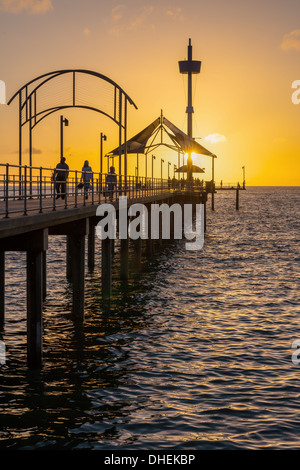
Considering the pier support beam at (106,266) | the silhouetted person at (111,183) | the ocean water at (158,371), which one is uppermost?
the silhouetted person at (111,183)

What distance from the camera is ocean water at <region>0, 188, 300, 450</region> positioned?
11648 millimetres

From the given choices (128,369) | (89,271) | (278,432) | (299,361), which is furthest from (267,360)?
(89,271)

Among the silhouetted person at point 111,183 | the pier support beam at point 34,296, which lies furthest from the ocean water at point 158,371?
the silhouetted person at point 111,183

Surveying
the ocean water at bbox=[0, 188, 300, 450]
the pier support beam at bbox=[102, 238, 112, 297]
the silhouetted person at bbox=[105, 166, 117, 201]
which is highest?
the silhouetted person at bbox=[105, 166, 117, 201]

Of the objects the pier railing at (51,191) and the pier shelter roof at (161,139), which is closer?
the pier railing at (51,191)

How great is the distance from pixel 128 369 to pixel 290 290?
13.5m

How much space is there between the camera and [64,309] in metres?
22.2

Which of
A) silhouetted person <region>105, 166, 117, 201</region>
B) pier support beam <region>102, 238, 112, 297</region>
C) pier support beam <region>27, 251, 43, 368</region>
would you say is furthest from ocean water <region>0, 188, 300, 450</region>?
silhouetted person <region>105, 166, 117, 201</region>

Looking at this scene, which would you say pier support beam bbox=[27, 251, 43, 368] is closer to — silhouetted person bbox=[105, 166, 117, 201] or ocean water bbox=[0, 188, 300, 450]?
ocean water bbox=[0, 188, 300, 450]

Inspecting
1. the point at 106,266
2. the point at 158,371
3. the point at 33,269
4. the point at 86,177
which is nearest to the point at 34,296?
the point at 33,269

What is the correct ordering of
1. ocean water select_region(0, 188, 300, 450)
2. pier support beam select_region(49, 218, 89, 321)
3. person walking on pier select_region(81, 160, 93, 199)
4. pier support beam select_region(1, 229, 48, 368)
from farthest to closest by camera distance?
1. person walking on pier select_region(81, 160, 93, 199)
2. pier support beam select_region(49, 218, 89, 321)
3. pier support beam select_region(1, 229, 48, 368)
4. ocean water select_region(0, 188, 300, 450)

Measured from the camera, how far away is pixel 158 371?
15.2 metres

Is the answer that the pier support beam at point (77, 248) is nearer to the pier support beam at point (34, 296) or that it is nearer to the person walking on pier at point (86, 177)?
the person walking on pier at point (86, 177)

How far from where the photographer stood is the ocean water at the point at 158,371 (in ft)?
38.2
